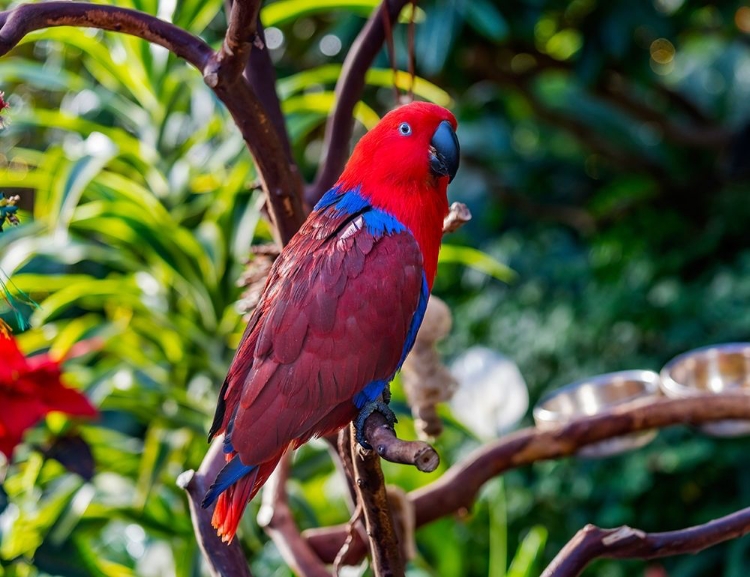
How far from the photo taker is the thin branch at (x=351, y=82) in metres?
1.02

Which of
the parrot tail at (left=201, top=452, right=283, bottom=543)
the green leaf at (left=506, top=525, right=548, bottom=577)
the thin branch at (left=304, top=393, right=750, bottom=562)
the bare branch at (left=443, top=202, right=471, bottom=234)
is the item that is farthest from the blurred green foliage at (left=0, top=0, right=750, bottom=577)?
the parrot tail at (left=201, top=452, right=283, bottom=543)

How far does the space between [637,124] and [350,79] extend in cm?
209

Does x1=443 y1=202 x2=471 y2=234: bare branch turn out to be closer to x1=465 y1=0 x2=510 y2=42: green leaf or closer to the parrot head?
the parrot head

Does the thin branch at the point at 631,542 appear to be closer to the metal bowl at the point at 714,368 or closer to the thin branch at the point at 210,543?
the thin branch at the point at 210,543

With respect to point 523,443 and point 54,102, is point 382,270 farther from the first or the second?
point 54,102

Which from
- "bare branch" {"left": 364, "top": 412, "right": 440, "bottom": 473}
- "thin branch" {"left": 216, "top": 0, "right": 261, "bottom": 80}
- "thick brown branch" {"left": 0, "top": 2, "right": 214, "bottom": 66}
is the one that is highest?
"thick brown branch" {"left": 0, "top": 2, "right": 214, "bottom": 66}

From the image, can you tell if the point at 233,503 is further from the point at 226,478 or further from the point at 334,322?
the point at 334,322

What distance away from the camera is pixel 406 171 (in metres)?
0.86

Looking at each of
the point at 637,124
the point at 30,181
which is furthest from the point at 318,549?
the point at 637,124

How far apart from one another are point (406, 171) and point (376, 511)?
0.32m

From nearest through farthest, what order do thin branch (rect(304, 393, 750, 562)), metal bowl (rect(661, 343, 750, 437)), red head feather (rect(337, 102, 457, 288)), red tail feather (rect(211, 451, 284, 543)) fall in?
red tail feather (rect(211, 451, 284, 543)) < red head feather (rect(337, 102, 457, 288)) < thin branch (rect(304, 393, 750, 562)) < metal bowl (rect(661, 343, 750, 437))

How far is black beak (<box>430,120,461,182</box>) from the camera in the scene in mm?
861

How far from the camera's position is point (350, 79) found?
1.02m

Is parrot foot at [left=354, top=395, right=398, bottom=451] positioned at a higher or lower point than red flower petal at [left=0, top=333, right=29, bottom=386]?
lower
